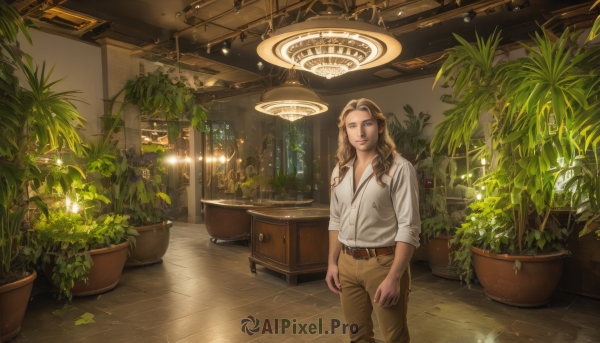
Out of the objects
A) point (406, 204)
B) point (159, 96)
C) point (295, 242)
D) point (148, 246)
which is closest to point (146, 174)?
point (148, 246)

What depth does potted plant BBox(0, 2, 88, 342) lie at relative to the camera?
118 inches

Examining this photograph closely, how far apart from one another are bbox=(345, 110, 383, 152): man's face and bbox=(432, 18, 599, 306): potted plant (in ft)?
5.35

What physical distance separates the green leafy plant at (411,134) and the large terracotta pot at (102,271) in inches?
183

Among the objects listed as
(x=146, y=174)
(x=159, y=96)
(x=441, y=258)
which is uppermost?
(x=159, y=96)

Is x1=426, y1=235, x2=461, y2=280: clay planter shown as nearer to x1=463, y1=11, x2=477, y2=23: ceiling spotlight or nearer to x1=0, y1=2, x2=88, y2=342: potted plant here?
x1=463, y1=11, x2=477, y2=23: ceiling spotlight

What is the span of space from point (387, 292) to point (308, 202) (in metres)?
5.47

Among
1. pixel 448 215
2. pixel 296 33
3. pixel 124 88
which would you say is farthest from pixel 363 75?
pixel 296 33

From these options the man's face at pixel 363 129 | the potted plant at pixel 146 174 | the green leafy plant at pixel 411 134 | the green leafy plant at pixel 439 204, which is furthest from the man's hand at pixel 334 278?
the green leafy plant at pixel 411 134

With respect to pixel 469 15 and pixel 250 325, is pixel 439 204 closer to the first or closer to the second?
pixel 469 15

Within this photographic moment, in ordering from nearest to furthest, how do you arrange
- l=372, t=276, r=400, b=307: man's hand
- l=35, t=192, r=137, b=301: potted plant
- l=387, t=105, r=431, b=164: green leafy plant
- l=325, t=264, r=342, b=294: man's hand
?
1. l=372, t=276, r=400, b=307: man's hand
2. l=325, t=264, r=342, b=294: man's hand
3. l=35, t=192, r=137, b=301: potted plant
4. l=387, t=105, r=431, b=164: green leafy plant

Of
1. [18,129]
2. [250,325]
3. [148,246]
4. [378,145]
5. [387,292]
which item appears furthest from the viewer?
[148,246]

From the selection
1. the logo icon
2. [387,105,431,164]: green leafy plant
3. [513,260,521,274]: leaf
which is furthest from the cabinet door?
[387,105,431,164]: green leafy plant

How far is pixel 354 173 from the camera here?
2230mm

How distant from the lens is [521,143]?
3.54 metres
